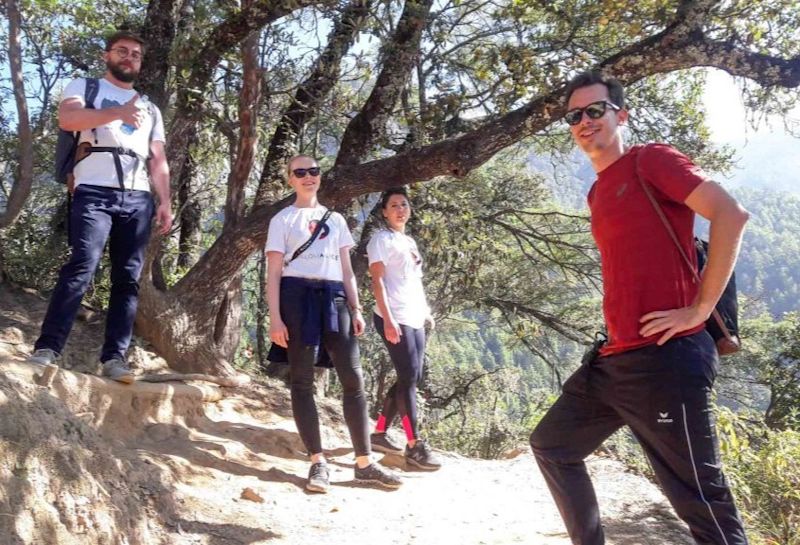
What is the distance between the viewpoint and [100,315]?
20.5 feet

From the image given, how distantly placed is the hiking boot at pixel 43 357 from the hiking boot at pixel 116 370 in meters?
0.48

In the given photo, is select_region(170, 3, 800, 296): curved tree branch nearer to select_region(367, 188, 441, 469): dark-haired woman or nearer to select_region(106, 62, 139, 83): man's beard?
select_region(367, 188, 441, 469): dark-haired woman

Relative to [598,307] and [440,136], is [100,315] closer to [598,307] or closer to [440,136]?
[440,136]

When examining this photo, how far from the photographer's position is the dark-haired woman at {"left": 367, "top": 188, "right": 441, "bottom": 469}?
4672mm

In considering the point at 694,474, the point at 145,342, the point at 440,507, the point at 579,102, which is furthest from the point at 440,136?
the point at 694,474

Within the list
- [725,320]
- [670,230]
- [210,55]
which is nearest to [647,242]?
[670,230]

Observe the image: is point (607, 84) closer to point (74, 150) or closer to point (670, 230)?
point (670, 230)

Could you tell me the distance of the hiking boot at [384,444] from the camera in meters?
5.20

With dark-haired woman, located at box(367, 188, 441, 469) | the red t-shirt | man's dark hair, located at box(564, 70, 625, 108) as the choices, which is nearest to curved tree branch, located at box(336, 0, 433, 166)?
dark-haired woman, located at box(367, 188, 441, 469)

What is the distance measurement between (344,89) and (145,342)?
498 cm

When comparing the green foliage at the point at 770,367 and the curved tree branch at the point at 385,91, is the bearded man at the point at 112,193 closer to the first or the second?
the curved tree branch at the point at 385,91

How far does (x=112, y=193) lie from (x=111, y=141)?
0.96 feet

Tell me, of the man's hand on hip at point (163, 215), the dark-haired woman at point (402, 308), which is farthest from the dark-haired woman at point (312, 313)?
the man's hand on hip at point (163, 215)

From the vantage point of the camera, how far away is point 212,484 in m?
3.89
